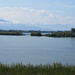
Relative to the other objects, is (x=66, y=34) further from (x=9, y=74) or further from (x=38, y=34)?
A: (x=9, y=74)

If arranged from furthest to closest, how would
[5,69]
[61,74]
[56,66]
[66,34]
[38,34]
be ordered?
[38,34] < [66,34] < [56,66] < [5,69] < [61,74]

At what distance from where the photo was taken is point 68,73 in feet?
30.3

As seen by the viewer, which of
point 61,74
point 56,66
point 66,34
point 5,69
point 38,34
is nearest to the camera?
point 61,74

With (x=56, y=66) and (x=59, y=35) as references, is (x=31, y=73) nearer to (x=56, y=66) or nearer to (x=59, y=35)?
(x=56, y=66)

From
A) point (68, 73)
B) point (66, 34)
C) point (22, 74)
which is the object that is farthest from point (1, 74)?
point (66, 34)

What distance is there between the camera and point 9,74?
9047 millimetres

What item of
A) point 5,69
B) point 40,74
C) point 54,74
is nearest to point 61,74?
point 54,74

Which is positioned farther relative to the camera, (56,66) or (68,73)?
(56,66)

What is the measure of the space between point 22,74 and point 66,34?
70582mm

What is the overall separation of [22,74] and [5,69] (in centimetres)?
163

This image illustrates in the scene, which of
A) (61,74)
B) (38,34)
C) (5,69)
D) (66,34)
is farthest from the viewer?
(38,34)

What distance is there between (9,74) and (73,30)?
7397cm

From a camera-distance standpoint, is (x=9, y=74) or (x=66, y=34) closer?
(x=9, y=74)

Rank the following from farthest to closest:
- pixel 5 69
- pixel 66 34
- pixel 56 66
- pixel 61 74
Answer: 1. pixel 66 34
2. pixel 56 66
3. pixel 5 69
4. pixel 61 74
